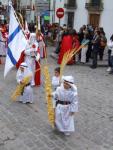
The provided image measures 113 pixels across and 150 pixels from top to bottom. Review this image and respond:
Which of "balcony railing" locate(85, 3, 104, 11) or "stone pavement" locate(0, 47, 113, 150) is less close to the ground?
"balcony railing" locate(85, 3, 104, 11)

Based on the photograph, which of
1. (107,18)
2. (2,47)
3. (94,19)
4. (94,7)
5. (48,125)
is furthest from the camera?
(94,19)

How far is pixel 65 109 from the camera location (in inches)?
334

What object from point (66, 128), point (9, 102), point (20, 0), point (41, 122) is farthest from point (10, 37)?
point (20, 0)

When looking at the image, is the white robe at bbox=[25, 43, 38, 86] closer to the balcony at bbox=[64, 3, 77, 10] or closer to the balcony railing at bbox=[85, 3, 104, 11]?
the balcony railing at bbox=[85, 3, 104, 11]

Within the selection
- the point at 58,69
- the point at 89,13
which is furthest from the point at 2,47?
the point at 89,13

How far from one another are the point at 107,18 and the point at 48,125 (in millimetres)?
26013

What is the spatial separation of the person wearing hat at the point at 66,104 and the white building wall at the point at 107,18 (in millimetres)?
25619

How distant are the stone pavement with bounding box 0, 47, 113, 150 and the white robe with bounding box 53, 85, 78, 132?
202 millimetres

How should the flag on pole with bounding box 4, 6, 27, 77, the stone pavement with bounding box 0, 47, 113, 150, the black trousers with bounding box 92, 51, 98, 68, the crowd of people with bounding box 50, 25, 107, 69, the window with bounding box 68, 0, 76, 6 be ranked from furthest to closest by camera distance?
the window with bounding box 68, 0, 76, 6, the crowd of people with bounding box 50, 25, 107, 69, the black trousers with bounding box 92, 51, 98, 68, the flag on pole with bounding box 4, 6, 27, 77, the stone pavement with bounding box 0, 47, 113, 150

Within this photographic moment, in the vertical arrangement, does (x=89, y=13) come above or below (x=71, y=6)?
below

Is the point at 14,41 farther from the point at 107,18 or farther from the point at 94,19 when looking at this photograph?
the point at 94,19

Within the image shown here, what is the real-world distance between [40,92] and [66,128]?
13.4 feet

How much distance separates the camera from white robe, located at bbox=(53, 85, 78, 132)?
8.41 meters

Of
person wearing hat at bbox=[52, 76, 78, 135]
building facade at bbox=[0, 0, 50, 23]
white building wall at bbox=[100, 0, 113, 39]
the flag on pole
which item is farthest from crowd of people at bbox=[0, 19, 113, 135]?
building facade at bbox=[0, 0, 50, 23]
